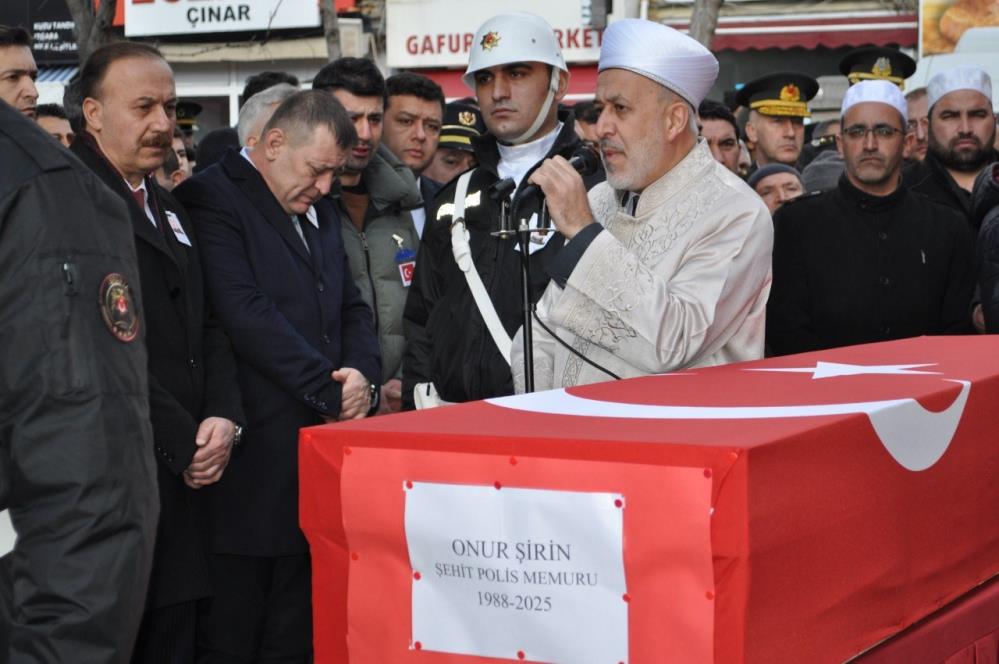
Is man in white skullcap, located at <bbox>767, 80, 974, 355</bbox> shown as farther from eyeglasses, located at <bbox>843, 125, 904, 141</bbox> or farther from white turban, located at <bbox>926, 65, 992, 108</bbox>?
white turban, located at <bbox>926, 65, 992, 108</bbox>

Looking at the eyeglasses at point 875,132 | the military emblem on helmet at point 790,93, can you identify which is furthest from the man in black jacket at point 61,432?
the military emblem on helmet at point 790,93

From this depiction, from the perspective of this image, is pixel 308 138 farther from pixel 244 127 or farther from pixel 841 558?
pixel 841 558

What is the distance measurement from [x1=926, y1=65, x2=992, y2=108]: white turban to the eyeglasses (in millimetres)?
1126

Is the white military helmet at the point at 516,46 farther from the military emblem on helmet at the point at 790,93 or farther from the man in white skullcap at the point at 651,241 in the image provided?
the military emblem on helmet at the point at 790,93

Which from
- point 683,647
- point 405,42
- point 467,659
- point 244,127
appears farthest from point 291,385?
point 405,42

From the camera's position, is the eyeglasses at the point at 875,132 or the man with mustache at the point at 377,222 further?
the eyeglasses at the point at 875,132

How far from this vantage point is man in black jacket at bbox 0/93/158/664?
1850 millimetres

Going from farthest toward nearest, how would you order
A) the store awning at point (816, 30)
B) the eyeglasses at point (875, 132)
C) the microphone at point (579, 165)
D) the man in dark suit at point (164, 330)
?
1. the store awning at point (816, 30)
2. the eyeglasses at point (875, 132)
3. the man in dark suit at point (164, 330)
4. the microphone at point (579, 165)

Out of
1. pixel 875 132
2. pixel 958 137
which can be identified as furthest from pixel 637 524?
pixel 958 137

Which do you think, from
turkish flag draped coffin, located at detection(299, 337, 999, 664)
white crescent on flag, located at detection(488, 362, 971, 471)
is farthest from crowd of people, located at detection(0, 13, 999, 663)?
white crescent on flag, located at detection(488, 362, 971, 471)

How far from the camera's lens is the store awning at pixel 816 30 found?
15.9m

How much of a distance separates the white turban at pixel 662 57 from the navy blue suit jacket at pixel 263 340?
1227 millimetres

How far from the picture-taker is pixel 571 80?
56.9ft

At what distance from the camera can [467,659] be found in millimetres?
2109
